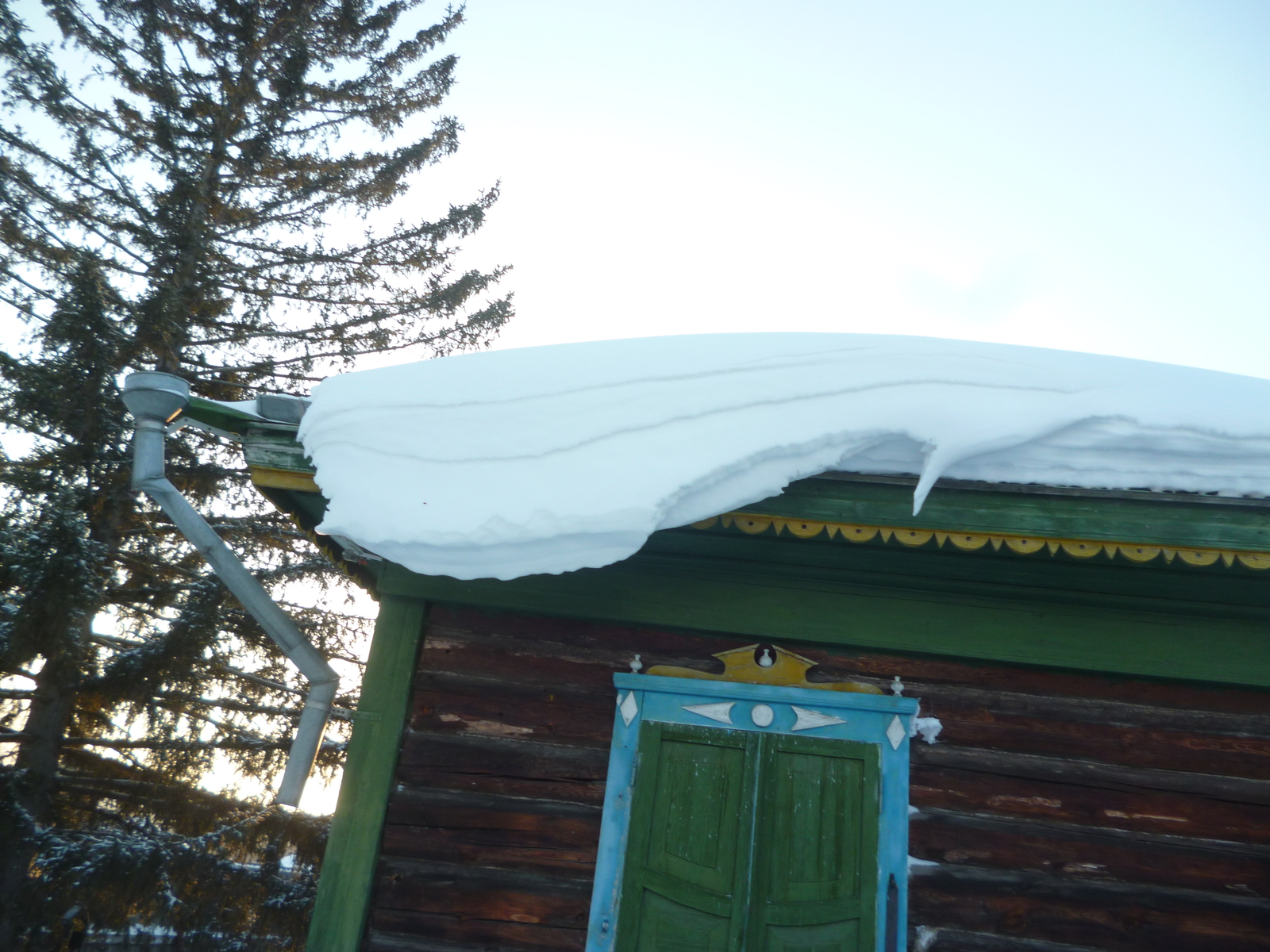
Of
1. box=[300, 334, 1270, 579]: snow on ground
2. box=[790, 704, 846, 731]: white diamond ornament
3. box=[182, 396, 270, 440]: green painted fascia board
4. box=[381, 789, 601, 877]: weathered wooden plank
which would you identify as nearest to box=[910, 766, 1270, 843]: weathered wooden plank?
box=[790, 704, 846, 731]: white diamond ornament

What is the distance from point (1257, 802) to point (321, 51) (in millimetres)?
12032

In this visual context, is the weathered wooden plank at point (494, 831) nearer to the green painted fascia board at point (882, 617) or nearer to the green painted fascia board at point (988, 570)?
the green painted fascia board at point (882, 617)

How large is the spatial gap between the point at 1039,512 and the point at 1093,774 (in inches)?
42.4

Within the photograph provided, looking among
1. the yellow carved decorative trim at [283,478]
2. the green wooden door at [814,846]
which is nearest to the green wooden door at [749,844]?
the green wooden door at [814,846]

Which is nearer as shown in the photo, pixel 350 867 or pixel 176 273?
pixel 350 867

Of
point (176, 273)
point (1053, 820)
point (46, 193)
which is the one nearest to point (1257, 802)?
point (1053, 820)

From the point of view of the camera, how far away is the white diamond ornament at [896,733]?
3.18 metres

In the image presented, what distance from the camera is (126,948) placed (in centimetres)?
703

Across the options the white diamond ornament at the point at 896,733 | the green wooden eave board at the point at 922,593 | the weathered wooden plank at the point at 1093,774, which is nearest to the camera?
the green wooden eave board at the point at 922,593

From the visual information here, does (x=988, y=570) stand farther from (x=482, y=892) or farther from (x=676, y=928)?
(x=482, y=892)

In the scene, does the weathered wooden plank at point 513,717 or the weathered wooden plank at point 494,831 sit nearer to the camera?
the weathered wooden plank at point 494,831

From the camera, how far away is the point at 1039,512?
285cm

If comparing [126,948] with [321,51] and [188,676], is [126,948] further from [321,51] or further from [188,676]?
[321,51]

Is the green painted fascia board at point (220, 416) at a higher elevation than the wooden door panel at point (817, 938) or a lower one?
higher
